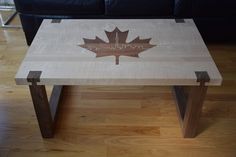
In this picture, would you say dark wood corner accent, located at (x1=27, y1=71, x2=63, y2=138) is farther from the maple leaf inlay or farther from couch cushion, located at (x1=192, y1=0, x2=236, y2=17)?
couch cushion, located at (x1=192, y1=0, x2=236, y2=17)

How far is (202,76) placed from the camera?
41.8 inches

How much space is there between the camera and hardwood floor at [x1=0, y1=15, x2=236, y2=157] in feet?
4.19

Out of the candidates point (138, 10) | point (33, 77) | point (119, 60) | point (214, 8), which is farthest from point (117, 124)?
point (214, 8)

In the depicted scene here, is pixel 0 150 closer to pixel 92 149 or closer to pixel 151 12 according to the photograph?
pixel 92 149

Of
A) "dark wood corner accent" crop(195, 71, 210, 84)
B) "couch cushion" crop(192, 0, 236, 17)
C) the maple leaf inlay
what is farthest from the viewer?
"couch cushion" crop(192, 0, 236, 17)

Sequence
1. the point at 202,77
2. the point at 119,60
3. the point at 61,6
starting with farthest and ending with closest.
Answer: the point at 61,6 < the point at 119,60 < the point at 202,77

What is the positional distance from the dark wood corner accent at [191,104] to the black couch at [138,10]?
0.65 metres

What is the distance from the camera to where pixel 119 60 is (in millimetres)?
1166

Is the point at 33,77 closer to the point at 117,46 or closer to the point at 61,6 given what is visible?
the point at 117,46

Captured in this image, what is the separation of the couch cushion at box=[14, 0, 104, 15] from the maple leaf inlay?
0.58 meters

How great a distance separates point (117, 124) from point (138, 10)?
2.89 ft

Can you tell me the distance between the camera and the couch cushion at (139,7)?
184cm

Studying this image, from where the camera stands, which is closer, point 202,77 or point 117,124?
point 202,77

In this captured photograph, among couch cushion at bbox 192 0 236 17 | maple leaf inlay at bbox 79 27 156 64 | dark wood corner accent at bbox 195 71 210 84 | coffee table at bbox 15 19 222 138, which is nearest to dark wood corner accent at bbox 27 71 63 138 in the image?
coffee table at bbox 15 19 222 138
